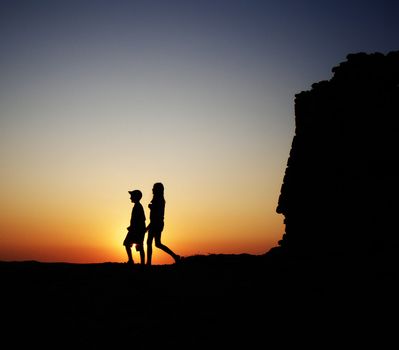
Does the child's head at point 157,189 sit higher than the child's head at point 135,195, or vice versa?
the child's head at point 157,189

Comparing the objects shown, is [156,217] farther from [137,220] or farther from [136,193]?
[136,193]

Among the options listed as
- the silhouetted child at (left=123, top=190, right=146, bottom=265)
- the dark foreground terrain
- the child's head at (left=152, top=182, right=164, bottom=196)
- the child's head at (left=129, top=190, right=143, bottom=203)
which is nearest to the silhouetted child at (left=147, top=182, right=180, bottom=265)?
the child's head at (left=152, top=182, right=164, bottom=196)

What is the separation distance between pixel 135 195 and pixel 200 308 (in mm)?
5079

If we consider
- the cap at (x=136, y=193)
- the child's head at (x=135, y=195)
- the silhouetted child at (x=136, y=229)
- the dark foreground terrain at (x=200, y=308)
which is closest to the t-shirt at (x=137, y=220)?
the silhouetted child at (x=136, y=229)

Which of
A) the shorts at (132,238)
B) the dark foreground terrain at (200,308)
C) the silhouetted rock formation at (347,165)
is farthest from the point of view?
the silhouetted rock formation at (347,165)

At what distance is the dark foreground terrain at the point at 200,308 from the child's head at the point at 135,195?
7.07 ft

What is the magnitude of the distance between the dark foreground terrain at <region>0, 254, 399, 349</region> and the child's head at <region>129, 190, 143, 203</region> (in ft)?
7.07

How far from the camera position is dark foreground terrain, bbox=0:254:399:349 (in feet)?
20.9

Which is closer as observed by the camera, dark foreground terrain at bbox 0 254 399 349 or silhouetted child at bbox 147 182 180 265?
dark foreground terrain at bbox 0 254 399 349

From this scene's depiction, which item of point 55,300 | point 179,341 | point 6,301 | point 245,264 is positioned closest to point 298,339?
point 179,341

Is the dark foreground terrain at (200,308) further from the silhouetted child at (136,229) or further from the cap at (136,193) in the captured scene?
the cap at (136,193)

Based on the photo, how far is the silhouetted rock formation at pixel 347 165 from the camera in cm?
1302

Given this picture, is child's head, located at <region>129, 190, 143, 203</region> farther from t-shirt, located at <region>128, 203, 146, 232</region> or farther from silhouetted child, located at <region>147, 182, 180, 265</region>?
silhouetted child, located at <region>147, 182, 180, 265</region>

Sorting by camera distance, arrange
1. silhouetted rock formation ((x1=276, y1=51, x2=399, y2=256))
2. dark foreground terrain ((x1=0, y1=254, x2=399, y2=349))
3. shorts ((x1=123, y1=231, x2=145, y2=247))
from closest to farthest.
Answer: dark foreground terrain ((x1=0, y1=254, x2=399, y2=349)), shorts ((x1=123, y1=231, x2=145, y2=247)), silhouetted rock formation ((x1=276, y1=51, x2=399, y2=256))
